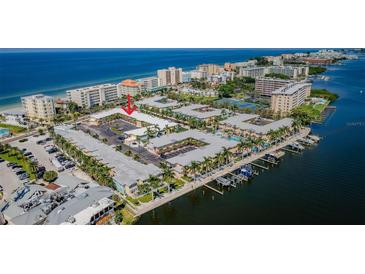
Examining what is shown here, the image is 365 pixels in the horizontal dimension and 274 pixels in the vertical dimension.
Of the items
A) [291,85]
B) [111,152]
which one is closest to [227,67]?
[291,85]

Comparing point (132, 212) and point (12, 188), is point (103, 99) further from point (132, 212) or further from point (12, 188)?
point (132, 212)

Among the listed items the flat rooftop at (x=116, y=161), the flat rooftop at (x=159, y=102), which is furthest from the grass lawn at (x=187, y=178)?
the flat rooftop at (x=159, y=102)

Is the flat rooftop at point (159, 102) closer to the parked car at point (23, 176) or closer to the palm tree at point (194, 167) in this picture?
the palm tree at point (194, 167)

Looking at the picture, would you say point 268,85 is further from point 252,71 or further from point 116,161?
point 116,161

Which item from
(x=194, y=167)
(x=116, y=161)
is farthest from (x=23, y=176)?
(x=194, y=167)

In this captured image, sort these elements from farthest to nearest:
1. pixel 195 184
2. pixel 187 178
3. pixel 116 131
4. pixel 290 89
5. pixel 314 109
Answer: pixel 290 89 < pixel 314 109 < pixel 116 131 < pixel 187 178 < pixel 195 184

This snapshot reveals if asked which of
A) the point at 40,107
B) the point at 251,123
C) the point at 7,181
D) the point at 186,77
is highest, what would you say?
the point at 186,77
